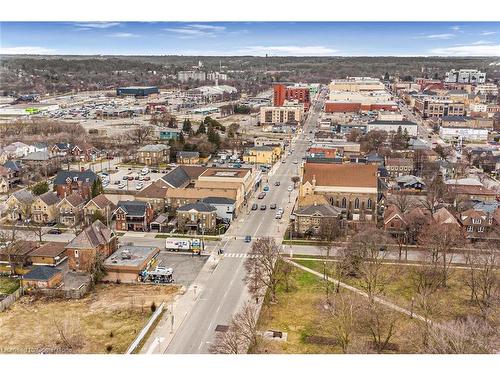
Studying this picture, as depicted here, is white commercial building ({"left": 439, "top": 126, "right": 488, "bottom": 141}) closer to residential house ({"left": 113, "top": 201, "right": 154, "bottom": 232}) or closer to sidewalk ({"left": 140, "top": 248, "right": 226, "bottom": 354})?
residential house ({"left": 113, "top": 201, "right": 154, "bottom": 232})

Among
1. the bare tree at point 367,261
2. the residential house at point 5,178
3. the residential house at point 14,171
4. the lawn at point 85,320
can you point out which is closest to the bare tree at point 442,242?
the bare tree at point 367,261

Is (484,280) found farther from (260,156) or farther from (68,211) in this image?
(260,156)

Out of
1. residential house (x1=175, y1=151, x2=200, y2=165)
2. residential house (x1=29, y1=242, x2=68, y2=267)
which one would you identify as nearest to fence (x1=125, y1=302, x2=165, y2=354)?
residential house (x1=29, y1=242, x2=68, y2=267)

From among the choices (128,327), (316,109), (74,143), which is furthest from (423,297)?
(316,109)

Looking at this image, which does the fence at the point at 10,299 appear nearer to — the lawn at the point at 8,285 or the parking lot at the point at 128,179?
the lawn at the point at 8,285

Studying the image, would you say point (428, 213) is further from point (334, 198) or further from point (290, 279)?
point (290, 279)
